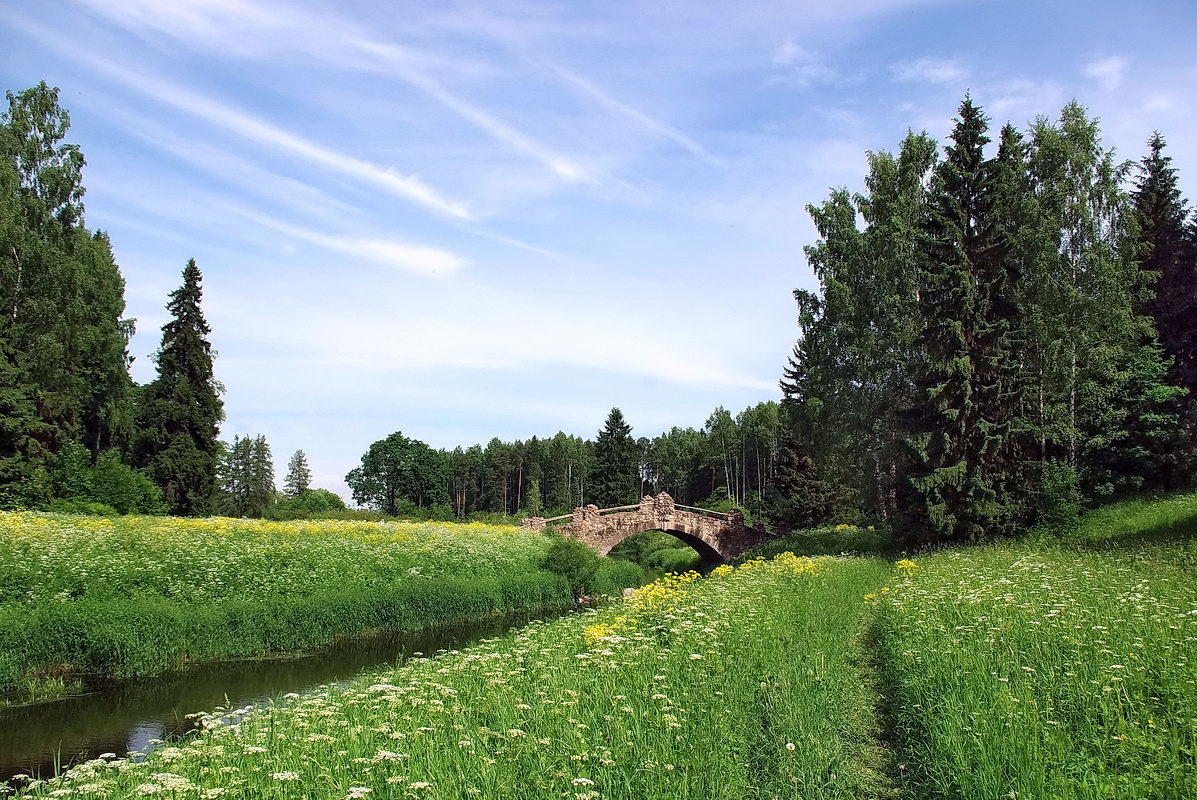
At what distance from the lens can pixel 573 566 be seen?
2984 centimetres

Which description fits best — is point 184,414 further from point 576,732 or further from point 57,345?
point 576,732

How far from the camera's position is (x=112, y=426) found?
120 feet

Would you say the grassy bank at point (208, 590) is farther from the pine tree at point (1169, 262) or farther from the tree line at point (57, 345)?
the pine tree at point (1169, 262)

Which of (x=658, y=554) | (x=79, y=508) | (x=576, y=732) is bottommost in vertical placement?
(x=658, y=554)

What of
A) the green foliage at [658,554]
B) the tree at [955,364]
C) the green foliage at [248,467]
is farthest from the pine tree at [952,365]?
the green foliage at [248,467]

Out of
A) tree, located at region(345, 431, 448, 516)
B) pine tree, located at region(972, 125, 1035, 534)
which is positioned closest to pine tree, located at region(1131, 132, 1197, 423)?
pine tree, located at region(972, 125, 1035, 534)

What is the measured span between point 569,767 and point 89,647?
42.0ft

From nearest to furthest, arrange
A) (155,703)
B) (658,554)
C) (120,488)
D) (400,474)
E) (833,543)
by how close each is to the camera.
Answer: (155,703) → (120,488) → (833,543) → (658,554) → (400,474)

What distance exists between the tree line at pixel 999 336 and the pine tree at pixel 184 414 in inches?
1240

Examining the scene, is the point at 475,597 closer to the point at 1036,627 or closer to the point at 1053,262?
the point at 1036,627

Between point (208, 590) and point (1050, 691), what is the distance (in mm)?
17533

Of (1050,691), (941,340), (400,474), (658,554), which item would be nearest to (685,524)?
(658,554)

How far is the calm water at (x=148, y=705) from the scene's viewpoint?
10.0 m

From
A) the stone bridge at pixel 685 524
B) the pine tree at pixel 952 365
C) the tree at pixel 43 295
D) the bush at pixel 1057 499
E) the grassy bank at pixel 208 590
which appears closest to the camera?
the grassy bank at pixel 208 590
